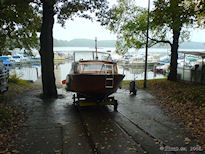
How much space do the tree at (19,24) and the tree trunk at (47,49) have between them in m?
1.31

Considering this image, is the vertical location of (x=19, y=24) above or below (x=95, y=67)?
above

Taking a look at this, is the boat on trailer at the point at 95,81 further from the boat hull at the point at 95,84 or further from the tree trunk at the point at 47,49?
the tree trunk at the point at 47,49

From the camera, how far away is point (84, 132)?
21.7ft

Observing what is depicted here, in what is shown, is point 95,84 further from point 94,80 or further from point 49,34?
point 49,34

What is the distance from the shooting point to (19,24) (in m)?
15.3

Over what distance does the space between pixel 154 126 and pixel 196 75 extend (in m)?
12.1

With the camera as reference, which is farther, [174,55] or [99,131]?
[174,55]

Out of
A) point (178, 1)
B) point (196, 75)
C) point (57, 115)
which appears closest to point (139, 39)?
point (196, 75)


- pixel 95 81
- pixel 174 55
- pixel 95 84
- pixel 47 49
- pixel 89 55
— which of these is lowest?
pixel 95 84

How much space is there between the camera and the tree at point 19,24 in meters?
11.4

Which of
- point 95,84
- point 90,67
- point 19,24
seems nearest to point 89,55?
point 90,67

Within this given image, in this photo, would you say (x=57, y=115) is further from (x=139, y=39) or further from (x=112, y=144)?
(x=139, y=39)

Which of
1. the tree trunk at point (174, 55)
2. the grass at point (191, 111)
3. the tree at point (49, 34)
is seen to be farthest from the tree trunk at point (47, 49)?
the tree trunk at point (174, 55)

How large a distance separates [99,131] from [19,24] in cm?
1254
